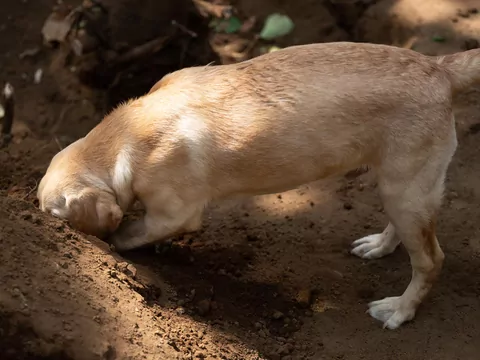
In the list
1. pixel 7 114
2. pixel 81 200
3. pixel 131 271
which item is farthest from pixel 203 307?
pixel 7 114

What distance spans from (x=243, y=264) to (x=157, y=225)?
929 mm

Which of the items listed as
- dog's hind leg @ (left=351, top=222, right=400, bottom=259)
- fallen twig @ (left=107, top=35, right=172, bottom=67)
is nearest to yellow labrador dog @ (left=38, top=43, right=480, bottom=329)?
dog's hind leg @ (left=351, top=222, right=400, bottom=259)

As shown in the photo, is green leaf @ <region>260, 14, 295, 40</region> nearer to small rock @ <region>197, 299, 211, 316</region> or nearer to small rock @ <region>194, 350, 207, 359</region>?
small rock @ <region>197, 299, 211, 316</region>

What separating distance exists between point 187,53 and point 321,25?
58.0 inches

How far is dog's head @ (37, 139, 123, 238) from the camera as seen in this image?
3.96 m

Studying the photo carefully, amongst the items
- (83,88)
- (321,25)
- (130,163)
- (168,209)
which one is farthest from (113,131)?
(321,25)

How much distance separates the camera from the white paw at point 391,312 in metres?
4.34

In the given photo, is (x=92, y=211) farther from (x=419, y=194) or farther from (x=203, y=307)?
(x=419, y=194)

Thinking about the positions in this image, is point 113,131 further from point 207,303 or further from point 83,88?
point 83,88

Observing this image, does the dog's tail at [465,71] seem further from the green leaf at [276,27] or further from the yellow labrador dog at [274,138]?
the green leaf at [276,27]

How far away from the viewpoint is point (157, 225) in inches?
161

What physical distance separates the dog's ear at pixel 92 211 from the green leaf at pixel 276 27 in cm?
341

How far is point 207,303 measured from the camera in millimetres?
4055

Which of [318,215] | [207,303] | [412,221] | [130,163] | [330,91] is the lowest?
[318,215]
